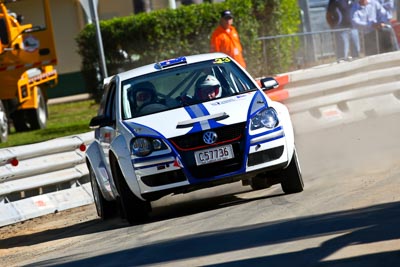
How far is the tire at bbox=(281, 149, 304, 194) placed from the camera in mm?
11648

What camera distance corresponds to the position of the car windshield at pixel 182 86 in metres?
12.0

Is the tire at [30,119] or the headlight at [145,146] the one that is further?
the tire at [30,119]

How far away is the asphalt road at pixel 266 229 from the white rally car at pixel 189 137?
32cm

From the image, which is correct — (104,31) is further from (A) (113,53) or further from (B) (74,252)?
(B) (74,252)

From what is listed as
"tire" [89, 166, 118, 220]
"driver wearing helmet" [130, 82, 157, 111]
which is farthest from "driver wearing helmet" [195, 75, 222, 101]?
"tire" [89, 166, 118, 220]

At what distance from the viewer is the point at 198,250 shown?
9141 millimetres

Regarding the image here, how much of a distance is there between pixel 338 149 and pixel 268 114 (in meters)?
4.36

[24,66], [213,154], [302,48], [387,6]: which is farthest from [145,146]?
[24,66]

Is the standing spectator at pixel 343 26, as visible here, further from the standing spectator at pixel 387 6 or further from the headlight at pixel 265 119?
the headlight at pixel 265 119

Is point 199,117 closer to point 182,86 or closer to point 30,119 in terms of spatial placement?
point 182,86

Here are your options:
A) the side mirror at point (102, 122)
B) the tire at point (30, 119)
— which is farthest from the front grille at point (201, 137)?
the tire at point (30, 119)

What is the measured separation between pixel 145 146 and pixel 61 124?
52.0 feet

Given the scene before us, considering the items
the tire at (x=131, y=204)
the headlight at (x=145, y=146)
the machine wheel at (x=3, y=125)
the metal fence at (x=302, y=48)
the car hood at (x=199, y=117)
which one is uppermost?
the car hood at (x=199, y=117)

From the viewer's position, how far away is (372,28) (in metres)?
23.4
